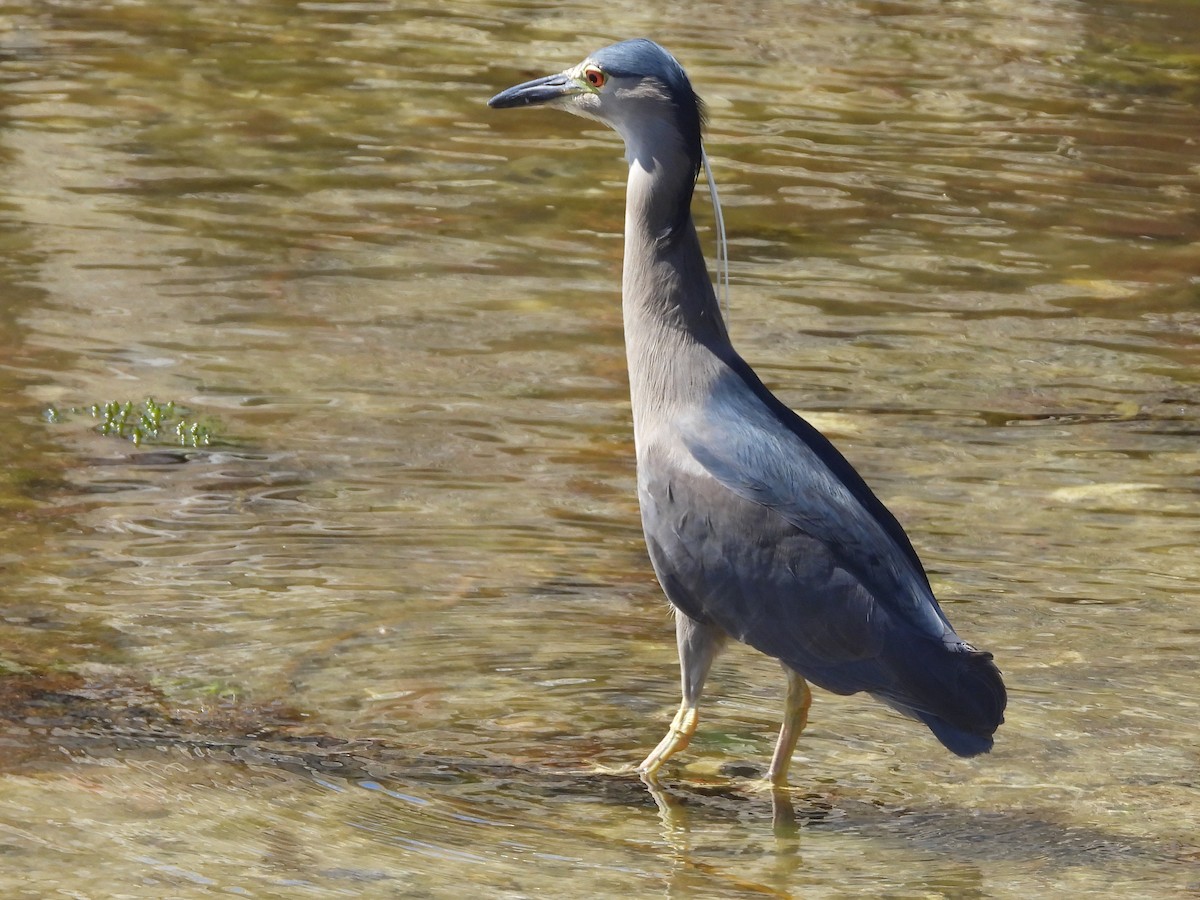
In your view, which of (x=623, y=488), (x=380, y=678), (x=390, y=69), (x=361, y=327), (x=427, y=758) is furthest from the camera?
(x=390, y=69)

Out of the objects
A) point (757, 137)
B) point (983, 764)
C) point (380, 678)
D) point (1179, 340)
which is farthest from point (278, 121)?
point (983, 764)

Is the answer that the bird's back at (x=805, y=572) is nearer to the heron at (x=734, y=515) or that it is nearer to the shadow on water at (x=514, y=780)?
the heron at (x=734, y=515)

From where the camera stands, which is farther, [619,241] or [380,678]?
[619,241]

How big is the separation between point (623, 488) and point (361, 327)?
8.27 feet

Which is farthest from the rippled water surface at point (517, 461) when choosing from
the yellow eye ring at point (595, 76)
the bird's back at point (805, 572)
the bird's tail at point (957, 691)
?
the yellow eye ring at point (595, 76)

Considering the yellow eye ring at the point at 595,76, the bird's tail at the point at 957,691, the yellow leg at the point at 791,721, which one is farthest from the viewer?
the yellow eye ring at the point at 595,76

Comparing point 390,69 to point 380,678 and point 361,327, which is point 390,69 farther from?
point 380,678

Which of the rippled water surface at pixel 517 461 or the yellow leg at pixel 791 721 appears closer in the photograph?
the rippled water surface at pixel 517 461

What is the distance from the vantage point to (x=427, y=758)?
17.9ft

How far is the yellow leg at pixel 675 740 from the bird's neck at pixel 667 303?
2.77 ft

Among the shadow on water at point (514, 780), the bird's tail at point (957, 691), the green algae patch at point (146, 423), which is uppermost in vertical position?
the bird's tail at point (957, 691)

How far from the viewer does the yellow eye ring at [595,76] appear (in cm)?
567

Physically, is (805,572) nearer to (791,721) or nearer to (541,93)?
(791,721)

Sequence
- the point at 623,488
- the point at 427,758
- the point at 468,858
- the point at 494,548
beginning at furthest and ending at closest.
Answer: the point at 623,488 → the point at 494,548 → the point at 427,758 → the point at 468,858
